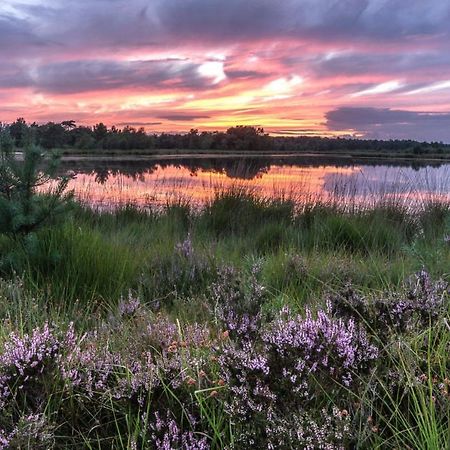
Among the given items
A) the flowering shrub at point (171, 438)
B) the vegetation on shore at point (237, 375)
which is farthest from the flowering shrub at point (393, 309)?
the flowering shrub at point (171, 438)

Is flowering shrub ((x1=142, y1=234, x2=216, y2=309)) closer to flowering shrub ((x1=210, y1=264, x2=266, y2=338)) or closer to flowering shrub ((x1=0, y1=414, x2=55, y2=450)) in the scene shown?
flowering shrub ((x1=210, y1=264, x2=266, y2=338))

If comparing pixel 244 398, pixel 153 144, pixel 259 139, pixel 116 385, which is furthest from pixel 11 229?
pixel 153 144

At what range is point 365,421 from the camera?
78.7 inches

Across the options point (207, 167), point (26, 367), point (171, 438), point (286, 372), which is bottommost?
point (207, 167)

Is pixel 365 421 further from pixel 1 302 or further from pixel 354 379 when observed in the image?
pixel 1 302

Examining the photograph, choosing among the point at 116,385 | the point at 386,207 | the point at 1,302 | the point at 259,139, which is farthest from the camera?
the point at 259,139

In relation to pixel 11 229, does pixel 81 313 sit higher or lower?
lower

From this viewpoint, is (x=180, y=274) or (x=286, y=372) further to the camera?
(x=180, y=274)

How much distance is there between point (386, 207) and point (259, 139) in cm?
3206

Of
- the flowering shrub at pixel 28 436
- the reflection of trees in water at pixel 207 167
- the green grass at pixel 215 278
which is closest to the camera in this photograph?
the flowering shrub at pixel 28 436

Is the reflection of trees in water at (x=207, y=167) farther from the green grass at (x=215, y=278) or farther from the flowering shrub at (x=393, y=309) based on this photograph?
the flowering shrub at (x=393, y=309)

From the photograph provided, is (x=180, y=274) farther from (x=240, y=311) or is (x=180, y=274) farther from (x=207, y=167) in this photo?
(x=207, y=167)

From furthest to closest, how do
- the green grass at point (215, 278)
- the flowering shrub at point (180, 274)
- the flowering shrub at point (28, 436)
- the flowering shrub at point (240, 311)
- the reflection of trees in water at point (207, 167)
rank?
the reflection of trees in water at point (207, 167) < the flowering shrub at point (180, 274) < the flowering shrub at point (240, 311) < the green grass at point (215, 278) < the flowering shrub at point (28, 436)

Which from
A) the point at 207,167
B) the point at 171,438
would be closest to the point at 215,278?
the point at 171,438
